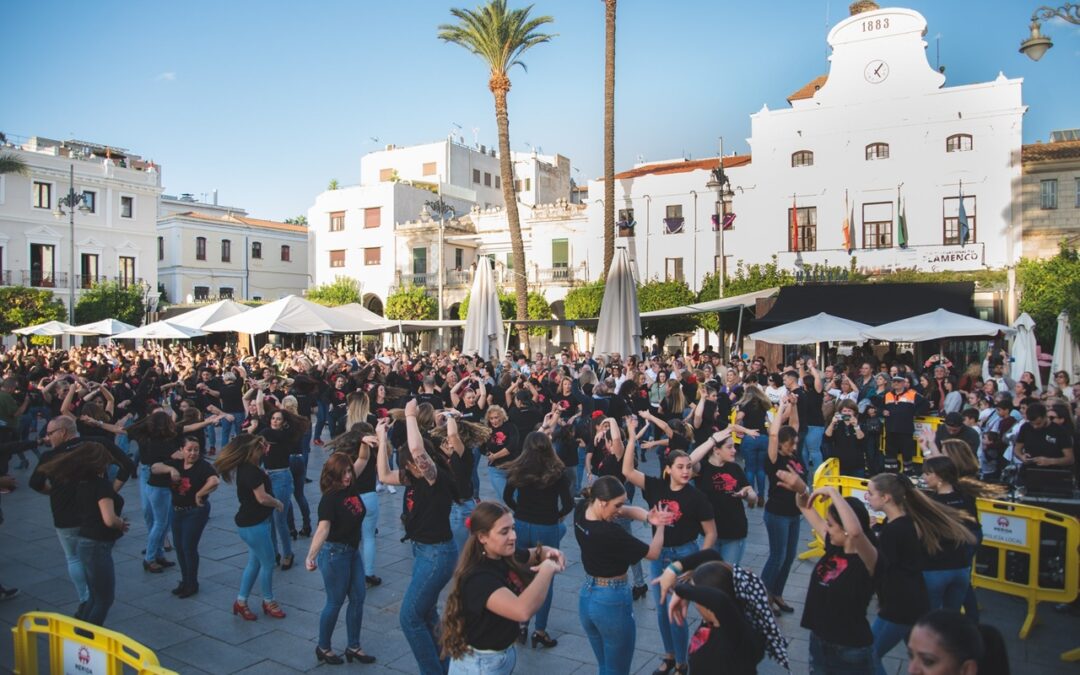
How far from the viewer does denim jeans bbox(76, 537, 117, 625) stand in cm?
532

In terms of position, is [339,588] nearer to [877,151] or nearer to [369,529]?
[369,529]

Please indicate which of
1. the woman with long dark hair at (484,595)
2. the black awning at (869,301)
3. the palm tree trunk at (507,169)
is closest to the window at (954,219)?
the black awning at (869,301)

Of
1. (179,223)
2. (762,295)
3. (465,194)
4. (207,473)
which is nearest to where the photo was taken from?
(207,473)

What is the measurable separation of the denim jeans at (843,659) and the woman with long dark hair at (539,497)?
7.12 ft

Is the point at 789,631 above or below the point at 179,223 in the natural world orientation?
below

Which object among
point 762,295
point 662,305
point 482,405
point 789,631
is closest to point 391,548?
point 482,405

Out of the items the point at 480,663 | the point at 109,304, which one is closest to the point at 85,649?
the point at 480,663

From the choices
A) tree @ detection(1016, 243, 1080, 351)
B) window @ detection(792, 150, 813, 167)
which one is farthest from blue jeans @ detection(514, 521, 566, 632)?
window @ detection(792, 150, 813, 167)

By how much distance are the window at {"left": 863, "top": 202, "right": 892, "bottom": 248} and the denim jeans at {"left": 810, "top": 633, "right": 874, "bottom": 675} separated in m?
26.9

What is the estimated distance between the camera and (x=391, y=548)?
8.09 m

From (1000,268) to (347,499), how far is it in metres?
27.8

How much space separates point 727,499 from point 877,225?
1017 inches

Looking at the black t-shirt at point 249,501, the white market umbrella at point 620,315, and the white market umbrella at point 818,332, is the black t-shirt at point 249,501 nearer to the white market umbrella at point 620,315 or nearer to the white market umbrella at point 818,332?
the white market umbrella at point 620,315

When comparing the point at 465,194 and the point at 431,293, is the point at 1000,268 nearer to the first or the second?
the point at 431,293
